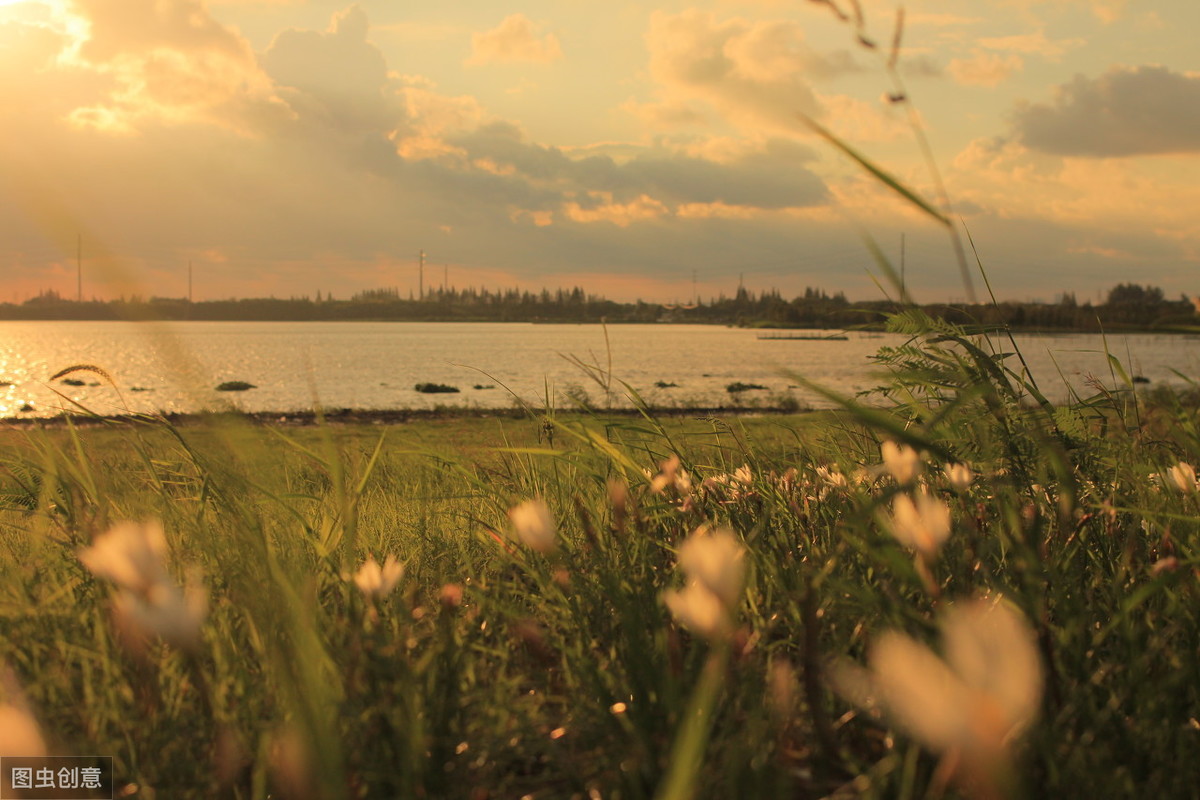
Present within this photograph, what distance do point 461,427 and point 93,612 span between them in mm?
14387

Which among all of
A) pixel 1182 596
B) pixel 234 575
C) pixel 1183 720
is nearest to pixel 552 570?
pixel 234 575

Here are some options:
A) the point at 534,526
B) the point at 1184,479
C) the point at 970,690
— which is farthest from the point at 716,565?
the point at 1184,479

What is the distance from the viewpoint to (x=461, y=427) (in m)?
15.8

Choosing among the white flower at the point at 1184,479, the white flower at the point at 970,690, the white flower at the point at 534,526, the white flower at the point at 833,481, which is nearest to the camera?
the white flower at the point at 970,690

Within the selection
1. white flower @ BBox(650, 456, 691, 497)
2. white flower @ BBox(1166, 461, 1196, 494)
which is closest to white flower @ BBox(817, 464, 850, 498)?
white flower @ BBox(650, 456, 691, 497)

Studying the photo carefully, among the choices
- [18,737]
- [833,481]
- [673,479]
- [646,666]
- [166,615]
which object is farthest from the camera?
[833,481]

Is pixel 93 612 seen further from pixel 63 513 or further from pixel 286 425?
pixel 286 425

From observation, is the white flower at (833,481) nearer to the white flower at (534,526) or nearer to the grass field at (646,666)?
the grass field at (646,666)

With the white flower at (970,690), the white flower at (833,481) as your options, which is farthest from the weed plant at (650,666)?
the white flower at (833,481)

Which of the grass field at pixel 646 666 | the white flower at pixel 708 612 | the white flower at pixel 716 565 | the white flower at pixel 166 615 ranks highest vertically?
the white flower at pixel 716 565

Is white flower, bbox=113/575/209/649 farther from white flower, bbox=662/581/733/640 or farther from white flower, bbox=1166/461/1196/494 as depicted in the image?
white flower, bbox=1166/461/1196/494

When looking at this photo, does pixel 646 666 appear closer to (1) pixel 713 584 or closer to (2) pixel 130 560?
(1) pixel 713 584

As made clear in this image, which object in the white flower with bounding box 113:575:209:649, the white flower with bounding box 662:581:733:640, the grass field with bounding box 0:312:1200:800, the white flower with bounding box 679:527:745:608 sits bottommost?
the grass field with bounding box 0:312:1200:800

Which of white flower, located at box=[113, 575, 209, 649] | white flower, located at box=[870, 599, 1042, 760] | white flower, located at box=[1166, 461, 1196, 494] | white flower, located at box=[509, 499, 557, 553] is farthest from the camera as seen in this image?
white flower, located at box=[1166, 461, 1196, 494]
